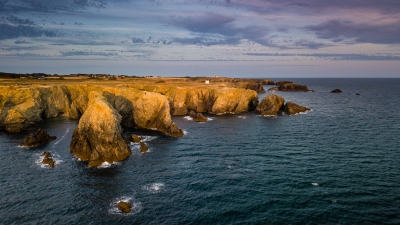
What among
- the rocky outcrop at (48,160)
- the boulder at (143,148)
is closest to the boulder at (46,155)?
the rocky outcrop at (48,160)

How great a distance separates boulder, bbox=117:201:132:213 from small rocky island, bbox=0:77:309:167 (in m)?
15.2

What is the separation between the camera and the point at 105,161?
155ft

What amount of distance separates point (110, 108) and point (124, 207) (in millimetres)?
24317

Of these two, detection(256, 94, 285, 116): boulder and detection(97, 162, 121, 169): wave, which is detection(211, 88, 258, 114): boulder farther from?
detection(97, 162, 121, 169): wave

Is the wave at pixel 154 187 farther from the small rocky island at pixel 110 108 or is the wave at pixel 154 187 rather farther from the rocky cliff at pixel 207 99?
the rocky cliff at pixel 207 99

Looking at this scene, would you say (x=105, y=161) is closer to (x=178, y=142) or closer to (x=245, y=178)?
(x=178, y=142)

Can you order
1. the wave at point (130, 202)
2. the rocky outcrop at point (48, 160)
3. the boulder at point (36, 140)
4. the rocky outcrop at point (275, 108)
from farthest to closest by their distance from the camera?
the rocky outcrop at point (275, 108) < the boulder at point (36, 140) < the rocky outcrop at point (48, 160) < the wave at point (130, 202)

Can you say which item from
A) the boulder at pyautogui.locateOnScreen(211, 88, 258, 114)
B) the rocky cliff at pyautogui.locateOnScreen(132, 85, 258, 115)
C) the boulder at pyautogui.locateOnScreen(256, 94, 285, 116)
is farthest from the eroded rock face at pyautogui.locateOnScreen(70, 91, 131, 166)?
the boulder at pyautogui.locateOnScreen(256, 94, 285, 116)

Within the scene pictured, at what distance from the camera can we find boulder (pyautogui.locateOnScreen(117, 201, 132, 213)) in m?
32.0

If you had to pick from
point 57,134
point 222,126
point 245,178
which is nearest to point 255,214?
point 245,178

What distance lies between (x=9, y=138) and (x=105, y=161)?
29.8 metres

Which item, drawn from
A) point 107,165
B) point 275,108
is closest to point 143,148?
point 107,165

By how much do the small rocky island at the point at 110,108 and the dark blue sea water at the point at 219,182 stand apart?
11.8ft

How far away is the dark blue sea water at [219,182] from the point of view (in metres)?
31.3
